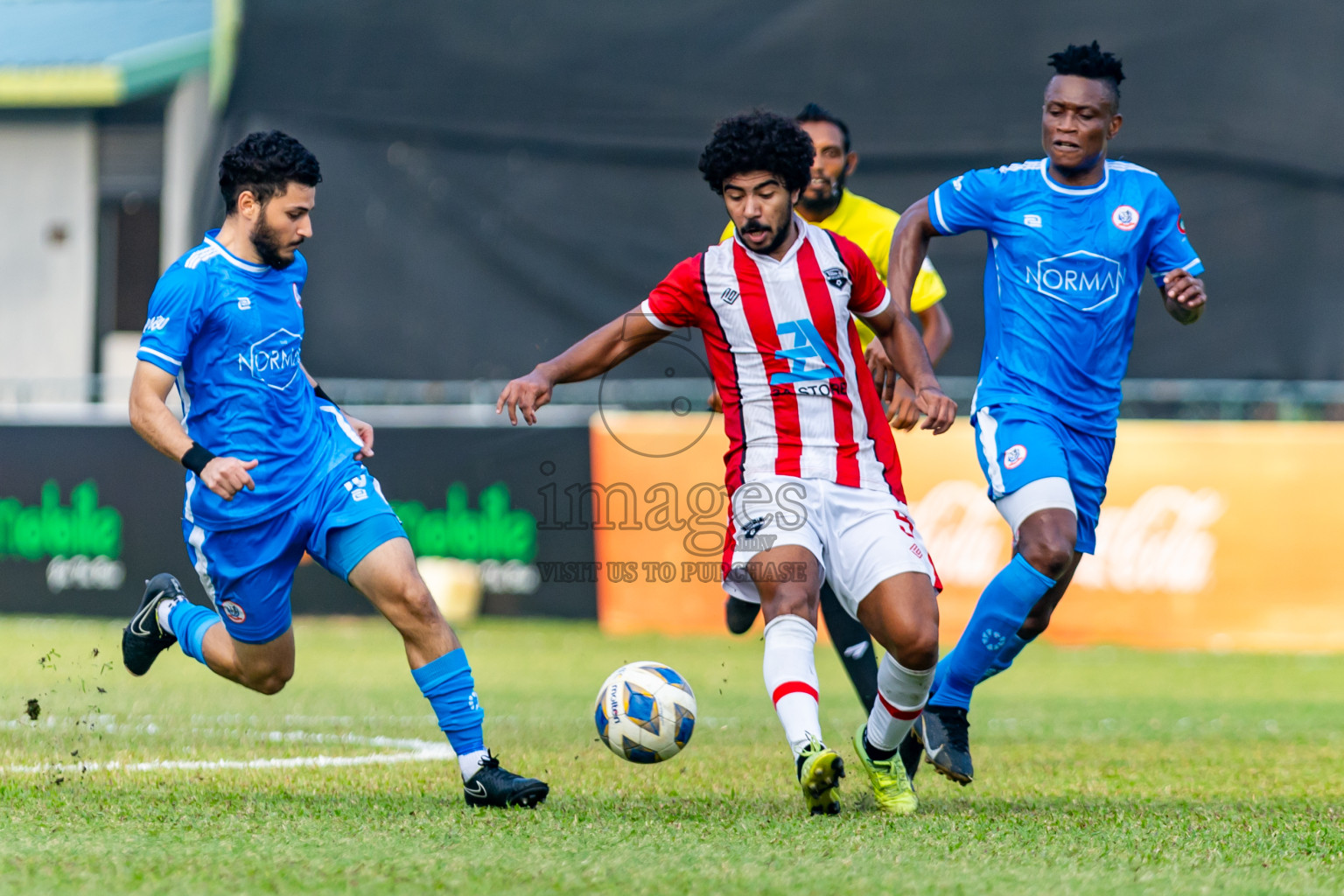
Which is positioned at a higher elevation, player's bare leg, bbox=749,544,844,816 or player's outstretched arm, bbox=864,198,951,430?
player's outstretched arm, bbox=864,198,951,430

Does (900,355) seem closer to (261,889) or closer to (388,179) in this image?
(261,889)

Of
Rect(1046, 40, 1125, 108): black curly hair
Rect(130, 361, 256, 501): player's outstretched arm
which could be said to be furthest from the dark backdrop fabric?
Rect(130, 361, 256, 501): player's outstretched arm

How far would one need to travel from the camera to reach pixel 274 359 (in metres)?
5.30

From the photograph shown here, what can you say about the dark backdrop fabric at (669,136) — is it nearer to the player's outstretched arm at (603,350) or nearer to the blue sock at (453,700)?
the player's outstretched arm at (603,350)

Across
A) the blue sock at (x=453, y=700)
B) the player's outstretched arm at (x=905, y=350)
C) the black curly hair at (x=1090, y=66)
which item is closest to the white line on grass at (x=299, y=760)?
the blue sock at (x=453, y=700)

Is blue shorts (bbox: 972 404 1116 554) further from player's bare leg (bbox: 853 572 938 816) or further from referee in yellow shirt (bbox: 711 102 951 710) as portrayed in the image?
player's bare leg (bbox: 853 572 938 816)

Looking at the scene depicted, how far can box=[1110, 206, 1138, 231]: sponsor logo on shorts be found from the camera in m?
5.80

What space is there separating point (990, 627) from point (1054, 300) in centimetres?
120

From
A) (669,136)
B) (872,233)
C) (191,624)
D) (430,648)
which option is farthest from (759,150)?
(669,136)

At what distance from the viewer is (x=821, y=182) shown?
6.60 m

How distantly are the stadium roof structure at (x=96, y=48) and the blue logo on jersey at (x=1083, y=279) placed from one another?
13884 mm

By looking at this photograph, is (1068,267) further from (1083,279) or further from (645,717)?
(645,717)

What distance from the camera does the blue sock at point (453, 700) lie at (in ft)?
17.0

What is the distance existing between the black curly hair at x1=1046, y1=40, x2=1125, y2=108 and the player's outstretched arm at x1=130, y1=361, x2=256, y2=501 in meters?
3.13
